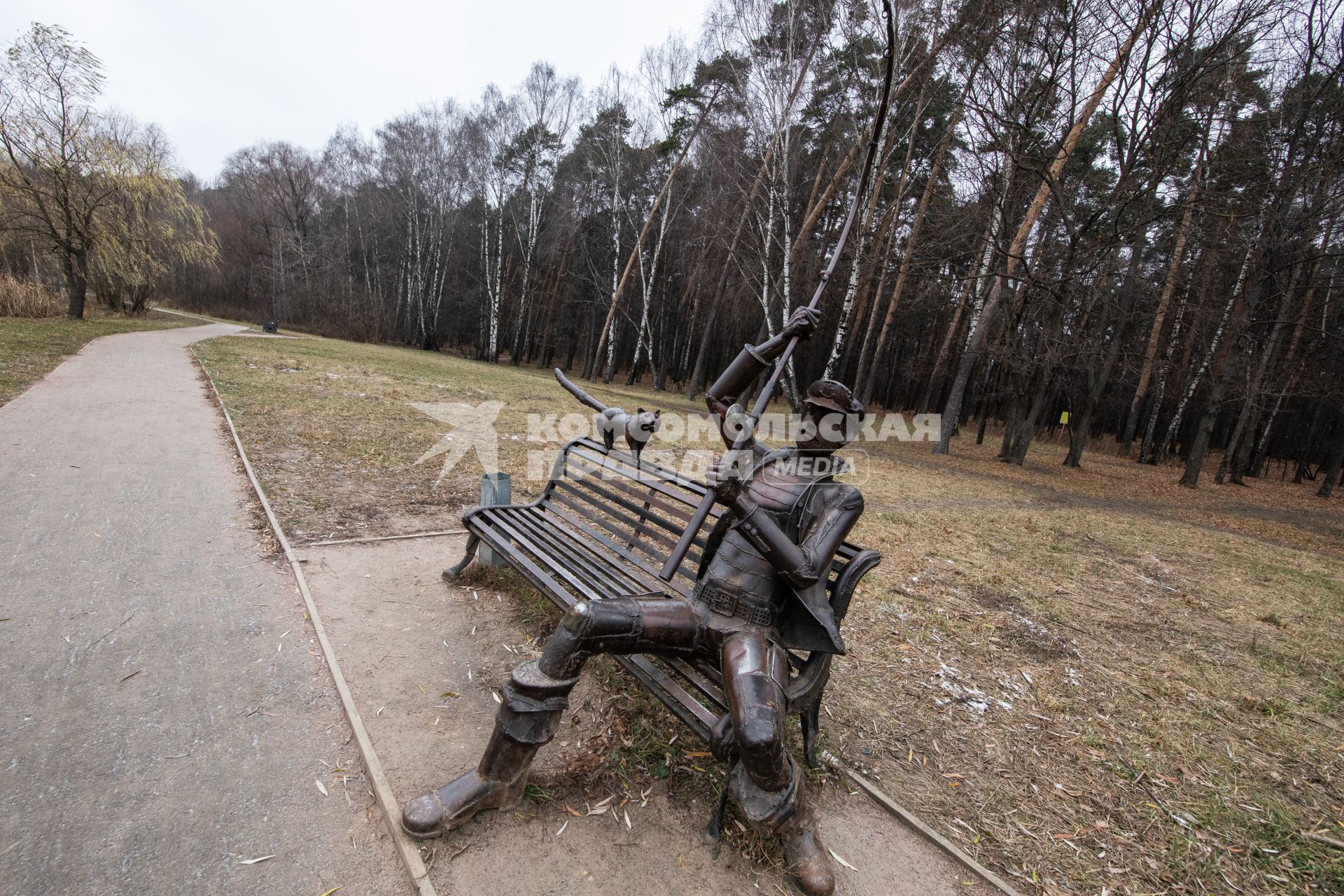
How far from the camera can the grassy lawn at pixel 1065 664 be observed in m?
2.43

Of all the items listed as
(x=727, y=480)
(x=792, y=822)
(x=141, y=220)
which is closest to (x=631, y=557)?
(x=727, y=480)

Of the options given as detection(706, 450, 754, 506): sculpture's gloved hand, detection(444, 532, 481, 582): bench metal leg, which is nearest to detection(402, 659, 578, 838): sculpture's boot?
detection(706, 450, 754, 506): sculpture's gloved hand

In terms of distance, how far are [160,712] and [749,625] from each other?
2.52 metres

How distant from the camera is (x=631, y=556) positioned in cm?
358

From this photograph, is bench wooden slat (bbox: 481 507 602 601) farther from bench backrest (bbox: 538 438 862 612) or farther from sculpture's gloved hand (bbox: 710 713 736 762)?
sculpture's gloved hand (bbox: 710 713 736 762)

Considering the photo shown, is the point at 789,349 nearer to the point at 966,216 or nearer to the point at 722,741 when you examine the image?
the point at 722,741

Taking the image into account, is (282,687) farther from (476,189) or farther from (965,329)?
(476,189)

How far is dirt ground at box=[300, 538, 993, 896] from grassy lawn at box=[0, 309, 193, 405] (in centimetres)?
776

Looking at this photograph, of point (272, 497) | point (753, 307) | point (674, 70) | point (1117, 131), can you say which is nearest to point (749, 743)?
point (272, 497)

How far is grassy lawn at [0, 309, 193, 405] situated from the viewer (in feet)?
26.8

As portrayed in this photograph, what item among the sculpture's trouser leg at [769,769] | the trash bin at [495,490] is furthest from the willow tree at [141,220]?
the sculpture's trouser leg at [769,769]

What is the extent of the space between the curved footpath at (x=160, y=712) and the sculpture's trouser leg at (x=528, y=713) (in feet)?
0.64

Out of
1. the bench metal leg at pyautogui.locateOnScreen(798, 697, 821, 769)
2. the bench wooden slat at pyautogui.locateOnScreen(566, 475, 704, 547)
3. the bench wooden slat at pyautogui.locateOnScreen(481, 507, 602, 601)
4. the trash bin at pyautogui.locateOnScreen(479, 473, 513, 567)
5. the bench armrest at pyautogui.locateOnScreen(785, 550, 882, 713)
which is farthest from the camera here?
the trash bin at pyautogui.locateOnScreen(479, 473, 513, 567)

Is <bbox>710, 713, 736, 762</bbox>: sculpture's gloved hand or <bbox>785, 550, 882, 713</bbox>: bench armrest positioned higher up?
<bbox>785, 550, 882, 713</bbox>: bench armrest
